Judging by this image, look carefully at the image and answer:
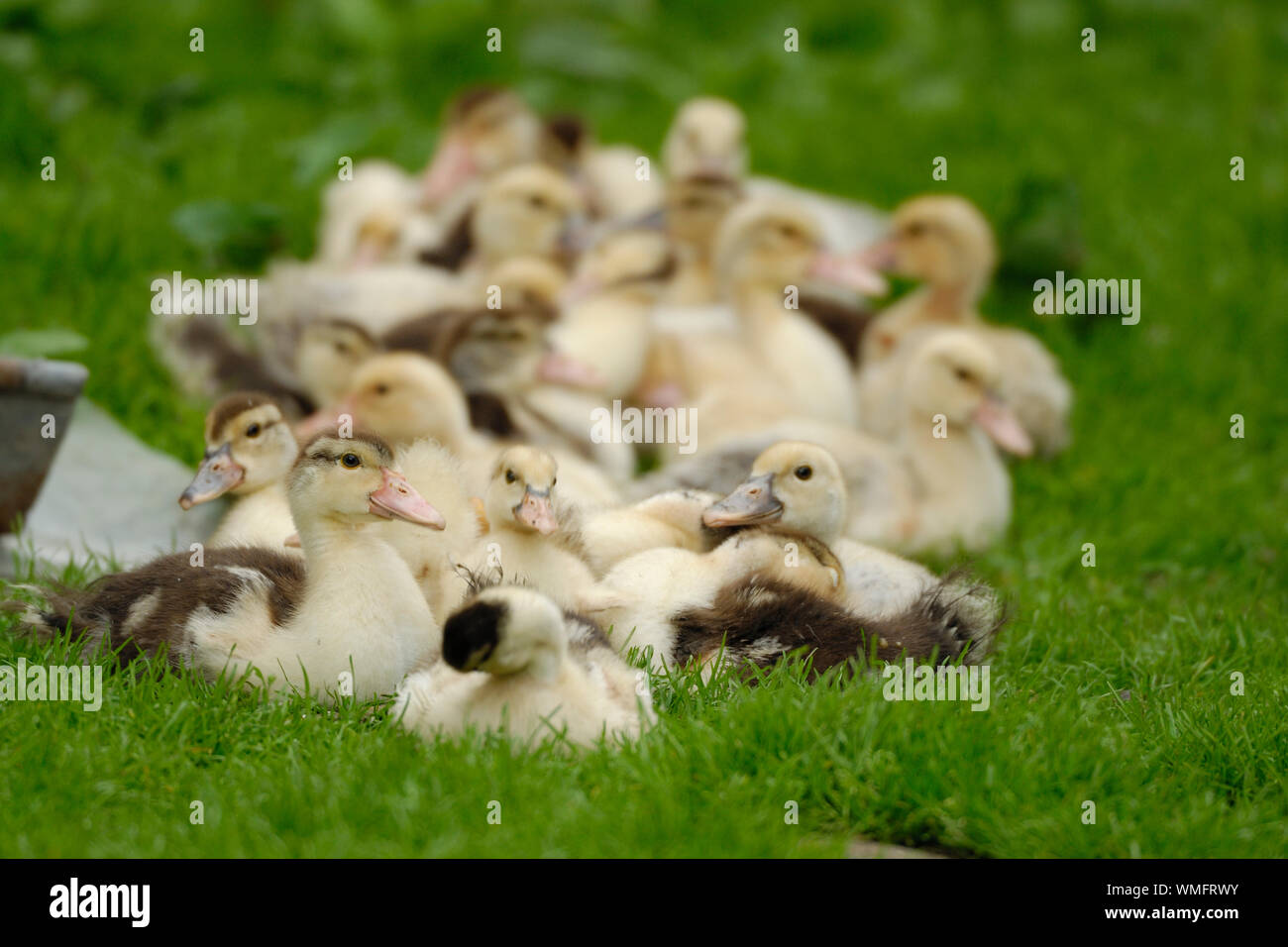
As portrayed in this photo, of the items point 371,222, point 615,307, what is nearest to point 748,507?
point 615,307

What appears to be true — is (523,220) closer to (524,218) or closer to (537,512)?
(524,218)

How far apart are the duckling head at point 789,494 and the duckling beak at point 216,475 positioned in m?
1.62

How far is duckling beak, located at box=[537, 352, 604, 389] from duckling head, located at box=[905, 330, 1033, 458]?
1.52 meters

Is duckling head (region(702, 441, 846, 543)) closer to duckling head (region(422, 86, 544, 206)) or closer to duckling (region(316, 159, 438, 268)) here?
duckling (region(316, 159, 438, 268))

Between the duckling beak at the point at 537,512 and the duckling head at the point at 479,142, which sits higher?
the duckling head at the point at 479,142

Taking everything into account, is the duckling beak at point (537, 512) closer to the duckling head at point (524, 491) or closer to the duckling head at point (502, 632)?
the duckling head at point (524, 491)

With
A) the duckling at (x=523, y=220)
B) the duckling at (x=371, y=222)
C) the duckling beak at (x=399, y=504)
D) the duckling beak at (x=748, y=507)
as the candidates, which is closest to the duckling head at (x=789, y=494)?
the duckling beak at (x=748, y=507)

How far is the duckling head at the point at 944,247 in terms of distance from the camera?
838 centimetres

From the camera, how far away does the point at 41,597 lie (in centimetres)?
486

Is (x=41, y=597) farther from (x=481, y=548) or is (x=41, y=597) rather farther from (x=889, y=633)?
(x=889, y=633)

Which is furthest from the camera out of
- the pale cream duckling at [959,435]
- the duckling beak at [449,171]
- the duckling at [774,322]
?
the duckling beak at [449,171]

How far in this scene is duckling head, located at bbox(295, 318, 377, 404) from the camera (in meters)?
6.95

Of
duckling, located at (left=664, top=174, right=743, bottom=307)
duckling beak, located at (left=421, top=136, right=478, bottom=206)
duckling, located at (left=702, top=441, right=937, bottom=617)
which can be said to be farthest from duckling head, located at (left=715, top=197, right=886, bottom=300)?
duckling, located at (left=702, top=441, right=937, bottom=617)

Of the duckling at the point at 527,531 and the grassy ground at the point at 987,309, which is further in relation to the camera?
the duckling at the point at 527,531
